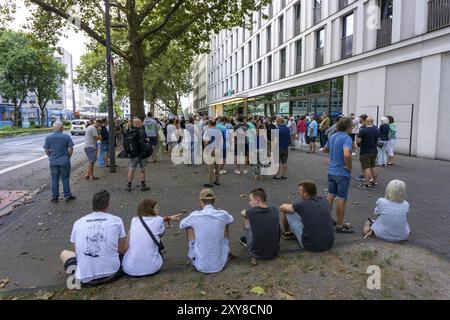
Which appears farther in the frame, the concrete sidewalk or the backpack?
the backpack

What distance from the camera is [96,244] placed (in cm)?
366

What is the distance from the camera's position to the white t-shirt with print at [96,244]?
3.66 meters

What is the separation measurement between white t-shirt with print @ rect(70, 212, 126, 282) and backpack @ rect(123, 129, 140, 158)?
481cm

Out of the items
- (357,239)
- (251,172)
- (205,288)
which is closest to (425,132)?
(251,172)

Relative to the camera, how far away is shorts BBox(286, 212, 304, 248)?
4.73 meters

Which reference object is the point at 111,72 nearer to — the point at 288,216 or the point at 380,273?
the point at 288,216

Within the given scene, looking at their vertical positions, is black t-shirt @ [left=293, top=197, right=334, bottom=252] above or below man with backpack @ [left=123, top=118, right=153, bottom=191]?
below

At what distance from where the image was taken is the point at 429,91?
13.5m

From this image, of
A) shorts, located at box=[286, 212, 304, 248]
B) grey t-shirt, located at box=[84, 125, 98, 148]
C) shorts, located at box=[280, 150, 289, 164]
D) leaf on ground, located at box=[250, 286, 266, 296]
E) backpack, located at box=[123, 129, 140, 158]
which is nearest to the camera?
leaf on ground, located at box=[250, 286, 266, 296]

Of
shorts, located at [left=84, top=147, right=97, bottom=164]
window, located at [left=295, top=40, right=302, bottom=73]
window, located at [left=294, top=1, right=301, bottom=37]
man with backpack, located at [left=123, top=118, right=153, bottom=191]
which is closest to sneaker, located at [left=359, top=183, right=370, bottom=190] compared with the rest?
man with backpack, located at [left=123, top=118, right=153, bottom=191]

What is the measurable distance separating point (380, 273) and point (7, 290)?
165 inches

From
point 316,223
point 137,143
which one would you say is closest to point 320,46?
point 137,143

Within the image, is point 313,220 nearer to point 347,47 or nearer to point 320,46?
point 347,47

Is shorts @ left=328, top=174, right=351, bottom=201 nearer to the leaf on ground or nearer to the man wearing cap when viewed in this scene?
the man wearing cap
